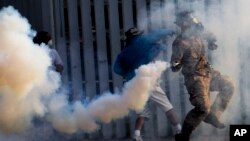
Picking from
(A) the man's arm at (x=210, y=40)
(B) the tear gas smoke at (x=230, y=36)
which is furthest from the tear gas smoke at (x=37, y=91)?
(B) the tear gas smoke at (x=230, y=36)

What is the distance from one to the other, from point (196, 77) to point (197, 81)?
5 centimetres

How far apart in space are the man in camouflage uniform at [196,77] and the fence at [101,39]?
1.08 m

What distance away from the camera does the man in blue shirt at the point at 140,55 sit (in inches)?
338

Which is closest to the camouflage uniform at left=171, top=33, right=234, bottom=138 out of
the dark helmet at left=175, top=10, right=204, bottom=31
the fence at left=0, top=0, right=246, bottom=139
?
the dark helmet at left=175, top=10, right=204, bottom=31

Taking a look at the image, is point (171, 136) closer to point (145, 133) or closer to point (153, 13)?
point (145, 133)

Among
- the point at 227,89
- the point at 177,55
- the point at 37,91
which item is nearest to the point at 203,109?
the point at 227,89

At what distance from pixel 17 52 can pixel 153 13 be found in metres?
2.68

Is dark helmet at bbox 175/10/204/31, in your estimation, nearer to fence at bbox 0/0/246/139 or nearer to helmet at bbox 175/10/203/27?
helmet at bbox 175/10/203/27

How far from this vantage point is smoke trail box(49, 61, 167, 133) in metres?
8.07

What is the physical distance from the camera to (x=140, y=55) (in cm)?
860

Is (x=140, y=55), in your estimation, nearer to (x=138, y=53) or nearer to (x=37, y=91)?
(x=138, y=53)

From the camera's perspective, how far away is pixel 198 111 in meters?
8.35

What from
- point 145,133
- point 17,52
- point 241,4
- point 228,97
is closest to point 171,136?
point 145,133

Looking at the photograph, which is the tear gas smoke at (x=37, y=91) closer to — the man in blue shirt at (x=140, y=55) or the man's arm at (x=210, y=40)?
the man in blue shirt at (x=140, y=55)
